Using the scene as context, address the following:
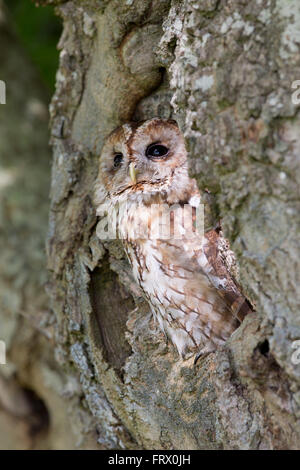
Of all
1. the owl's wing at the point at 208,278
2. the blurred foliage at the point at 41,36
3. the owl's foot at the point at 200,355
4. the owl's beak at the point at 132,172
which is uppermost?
the blurred foliage at the point at 41,36

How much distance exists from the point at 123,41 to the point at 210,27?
0.59 meters

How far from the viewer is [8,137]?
3.11m

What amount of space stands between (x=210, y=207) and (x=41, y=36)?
8.86 ft

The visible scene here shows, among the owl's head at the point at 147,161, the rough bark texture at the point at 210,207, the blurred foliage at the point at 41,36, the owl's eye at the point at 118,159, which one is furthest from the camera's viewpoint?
the blurred foliage at the point at 41,36

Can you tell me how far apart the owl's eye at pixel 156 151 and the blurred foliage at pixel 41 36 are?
5.83ft

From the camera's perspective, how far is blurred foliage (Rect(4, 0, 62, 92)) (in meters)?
3.71

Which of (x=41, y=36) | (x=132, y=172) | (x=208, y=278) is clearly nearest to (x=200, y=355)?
(x=208, y=278)

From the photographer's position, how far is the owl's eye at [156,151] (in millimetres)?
2133

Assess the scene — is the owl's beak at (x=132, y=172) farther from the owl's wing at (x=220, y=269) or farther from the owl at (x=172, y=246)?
the owl's wing at (x=220, y=269)

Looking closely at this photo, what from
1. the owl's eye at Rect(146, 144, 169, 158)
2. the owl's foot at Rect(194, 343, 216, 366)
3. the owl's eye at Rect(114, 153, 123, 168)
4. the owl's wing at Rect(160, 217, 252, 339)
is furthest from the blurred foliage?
the owl's foot at Rect(194, 343, 216, 366)

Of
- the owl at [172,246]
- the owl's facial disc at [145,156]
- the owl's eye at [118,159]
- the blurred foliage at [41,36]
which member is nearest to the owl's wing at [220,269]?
the owl at [172,246]

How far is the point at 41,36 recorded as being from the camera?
12.6 ft

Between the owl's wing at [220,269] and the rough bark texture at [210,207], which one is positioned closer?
the rough bark texture at [210,207]

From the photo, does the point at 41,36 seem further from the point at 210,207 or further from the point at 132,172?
the point at 210,207
